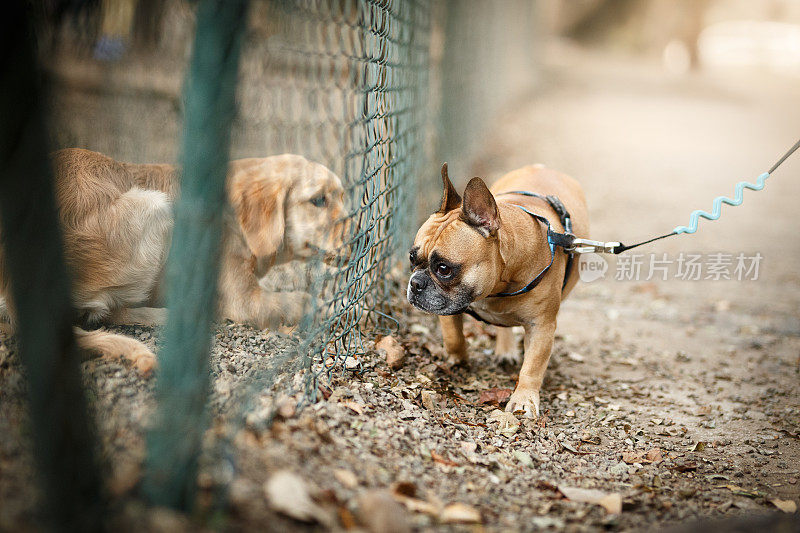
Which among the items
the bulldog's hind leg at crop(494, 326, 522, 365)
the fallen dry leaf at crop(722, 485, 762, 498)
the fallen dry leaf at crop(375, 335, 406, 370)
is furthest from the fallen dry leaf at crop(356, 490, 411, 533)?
the bulldog's hind leg at crop(494, 326, 522, 365)

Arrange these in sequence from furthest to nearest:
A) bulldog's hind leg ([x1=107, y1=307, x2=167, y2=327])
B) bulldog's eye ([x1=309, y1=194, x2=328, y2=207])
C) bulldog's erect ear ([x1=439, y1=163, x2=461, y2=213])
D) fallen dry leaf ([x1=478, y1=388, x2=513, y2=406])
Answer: bulldog's eye ([x1=309, y1=194, x2=328, y2=207])
fallen dry leaf ([x1=478, y1=388, x2=513, y2=406])
bulldog's erect ear ([x1=439, y1=163, x2=461, y2=213])
bulldog's hind leg ([x1=107, y1=307, x2=167, y2=327])

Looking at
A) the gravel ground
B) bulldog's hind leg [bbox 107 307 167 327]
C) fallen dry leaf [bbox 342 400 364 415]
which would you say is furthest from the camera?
bulldog's hind leg [bbox 107 307 167 327]

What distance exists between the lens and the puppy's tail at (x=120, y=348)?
2.35 metres

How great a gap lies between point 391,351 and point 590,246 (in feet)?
3.68

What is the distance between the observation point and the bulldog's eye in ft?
10.9

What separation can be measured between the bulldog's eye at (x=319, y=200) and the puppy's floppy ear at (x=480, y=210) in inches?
32.6

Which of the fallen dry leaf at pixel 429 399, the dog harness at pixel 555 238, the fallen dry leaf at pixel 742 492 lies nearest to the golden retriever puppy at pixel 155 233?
the fallen dry leaf at pixel 429 399

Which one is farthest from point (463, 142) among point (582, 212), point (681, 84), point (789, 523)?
point (681, 84)

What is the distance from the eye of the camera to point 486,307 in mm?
3170

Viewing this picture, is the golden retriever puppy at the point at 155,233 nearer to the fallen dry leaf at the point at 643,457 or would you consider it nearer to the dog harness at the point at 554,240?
the dog harness at the point at 554,240

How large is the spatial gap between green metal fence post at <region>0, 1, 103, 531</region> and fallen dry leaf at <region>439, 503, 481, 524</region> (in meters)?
0.99

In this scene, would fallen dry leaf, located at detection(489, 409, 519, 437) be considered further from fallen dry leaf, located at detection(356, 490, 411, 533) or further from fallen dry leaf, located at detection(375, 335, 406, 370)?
fallen dry leaf, located at detection(356, 490, 411, 533)

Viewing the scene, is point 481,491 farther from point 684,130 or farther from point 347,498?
point 684,130

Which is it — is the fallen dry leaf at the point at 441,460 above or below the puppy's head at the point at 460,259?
below
